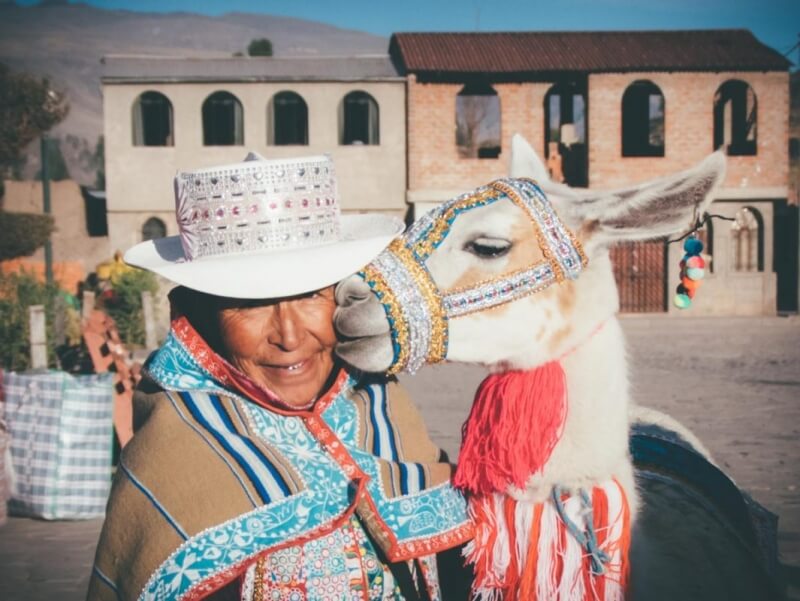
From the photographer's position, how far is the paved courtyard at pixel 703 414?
5074 mm

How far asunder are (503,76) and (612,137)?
342 centimetres

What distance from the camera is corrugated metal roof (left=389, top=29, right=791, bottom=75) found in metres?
Result: 22.7

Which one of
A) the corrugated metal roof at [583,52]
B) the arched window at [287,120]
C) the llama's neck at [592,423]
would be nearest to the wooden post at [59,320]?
the llama's neck at [592,423]

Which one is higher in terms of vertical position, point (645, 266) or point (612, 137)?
point (612, 137)

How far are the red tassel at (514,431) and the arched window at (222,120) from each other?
2217cm

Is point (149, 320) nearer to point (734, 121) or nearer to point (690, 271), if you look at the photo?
point (690, 271)

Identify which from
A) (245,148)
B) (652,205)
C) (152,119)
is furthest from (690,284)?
(152,119)

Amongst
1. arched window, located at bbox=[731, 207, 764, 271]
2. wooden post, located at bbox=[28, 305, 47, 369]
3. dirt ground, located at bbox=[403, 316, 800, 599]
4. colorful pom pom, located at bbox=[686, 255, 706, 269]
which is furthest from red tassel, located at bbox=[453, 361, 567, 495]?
arched window, located at bbox=[731, 207, 764, 271]

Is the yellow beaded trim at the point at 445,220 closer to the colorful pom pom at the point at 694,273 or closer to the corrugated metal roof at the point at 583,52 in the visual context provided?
the colorful pom pom at the point at 694,273

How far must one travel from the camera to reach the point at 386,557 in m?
1.99

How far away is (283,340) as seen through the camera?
6.46 ft

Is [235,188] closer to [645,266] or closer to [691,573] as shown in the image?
[691,573]

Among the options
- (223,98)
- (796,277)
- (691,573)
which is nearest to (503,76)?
(223,98)

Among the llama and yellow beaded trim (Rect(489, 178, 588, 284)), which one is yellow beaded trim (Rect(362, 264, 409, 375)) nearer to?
the llama
